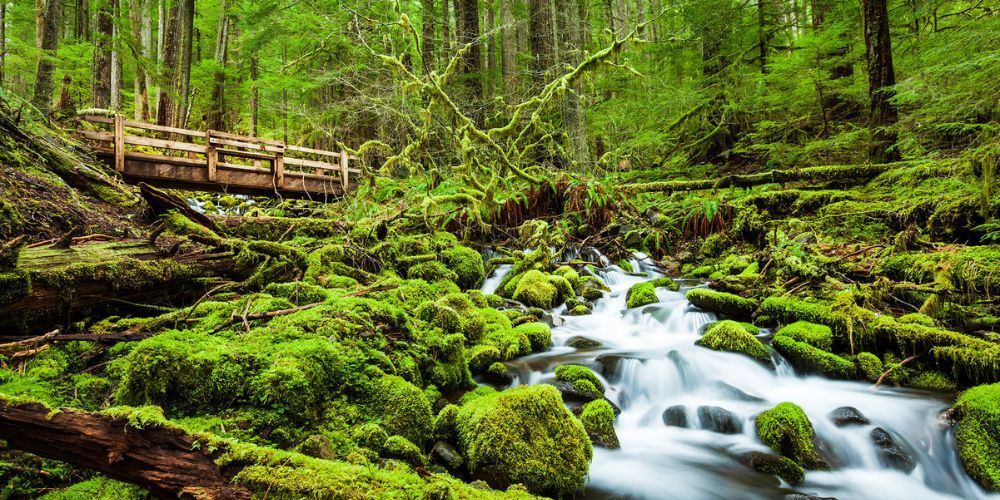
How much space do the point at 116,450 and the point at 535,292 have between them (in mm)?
5103

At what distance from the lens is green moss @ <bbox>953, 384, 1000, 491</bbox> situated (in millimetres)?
3002

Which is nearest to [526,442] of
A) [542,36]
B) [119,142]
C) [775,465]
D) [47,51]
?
[775,465]

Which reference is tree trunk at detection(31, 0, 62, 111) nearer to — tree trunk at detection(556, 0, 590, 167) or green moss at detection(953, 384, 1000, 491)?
tree trunk at detection(556, 0, 590, 167)

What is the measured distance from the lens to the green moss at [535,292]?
6.40 metres

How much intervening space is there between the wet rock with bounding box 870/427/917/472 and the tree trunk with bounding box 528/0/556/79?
848cm

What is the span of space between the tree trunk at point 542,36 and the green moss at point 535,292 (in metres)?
5.31

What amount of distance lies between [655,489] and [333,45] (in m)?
12.7

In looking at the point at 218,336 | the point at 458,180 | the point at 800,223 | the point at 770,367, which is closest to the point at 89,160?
the point at 458,180

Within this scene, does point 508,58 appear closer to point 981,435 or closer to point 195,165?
point 195,165

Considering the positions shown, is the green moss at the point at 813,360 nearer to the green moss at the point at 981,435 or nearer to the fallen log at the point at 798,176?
the green moss at the point at 981,435

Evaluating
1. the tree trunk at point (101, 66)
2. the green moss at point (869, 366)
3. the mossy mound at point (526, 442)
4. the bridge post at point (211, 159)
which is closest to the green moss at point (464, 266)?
the mossy mound at point (526, 442)

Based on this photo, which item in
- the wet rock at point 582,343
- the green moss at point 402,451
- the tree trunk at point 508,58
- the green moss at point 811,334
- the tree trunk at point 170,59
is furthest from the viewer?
the tree trunk at point 170,59

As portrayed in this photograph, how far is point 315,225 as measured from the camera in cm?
692

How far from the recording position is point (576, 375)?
4.14m
